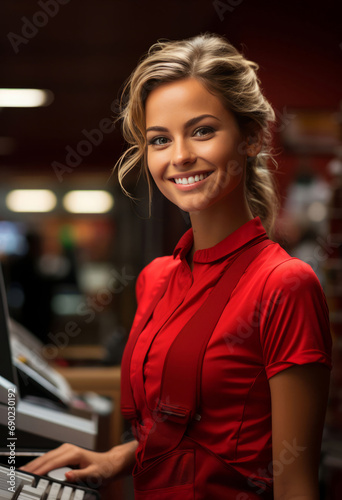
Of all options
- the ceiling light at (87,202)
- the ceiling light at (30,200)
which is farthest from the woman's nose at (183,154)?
the ceiling light at (30,200)

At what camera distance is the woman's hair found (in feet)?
3.41

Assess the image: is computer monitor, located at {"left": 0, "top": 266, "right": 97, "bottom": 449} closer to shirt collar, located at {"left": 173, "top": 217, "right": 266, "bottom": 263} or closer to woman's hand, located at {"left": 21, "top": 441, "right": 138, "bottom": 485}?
woman's hand, located at {"left": 21, "top": 441, "right": 138, "bottom": 485}

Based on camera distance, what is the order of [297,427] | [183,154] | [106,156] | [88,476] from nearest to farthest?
[297,427] → [183,154] → [88,476] → [106,156]

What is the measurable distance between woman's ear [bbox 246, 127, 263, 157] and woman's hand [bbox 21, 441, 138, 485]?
0.61 meters

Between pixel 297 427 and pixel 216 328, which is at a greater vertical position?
pixel 216 328

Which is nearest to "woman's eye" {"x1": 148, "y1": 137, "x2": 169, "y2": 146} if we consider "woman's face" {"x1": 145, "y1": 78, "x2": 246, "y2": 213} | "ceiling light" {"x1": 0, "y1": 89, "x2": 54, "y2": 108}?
"woman's face" {"x1": 145, "y1": 78, "x2": 246, "y2": 213}

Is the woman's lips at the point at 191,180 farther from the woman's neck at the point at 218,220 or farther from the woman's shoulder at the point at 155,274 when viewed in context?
the woman's shoulder at the point at 155,274

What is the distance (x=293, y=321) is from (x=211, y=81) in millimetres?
435

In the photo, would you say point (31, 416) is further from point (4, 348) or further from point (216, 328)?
point (216, 328)

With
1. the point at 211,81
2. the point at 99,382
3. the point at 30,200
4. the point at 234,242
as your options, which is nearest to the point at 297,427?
the point at 234,242

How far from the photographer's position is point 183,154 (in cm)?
101

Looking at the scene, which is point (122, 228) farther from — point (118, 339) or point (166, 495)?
point (166, 495)

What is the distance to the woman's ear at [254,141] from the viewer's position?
109 centimetres

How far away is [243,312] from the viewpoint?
95 cm
